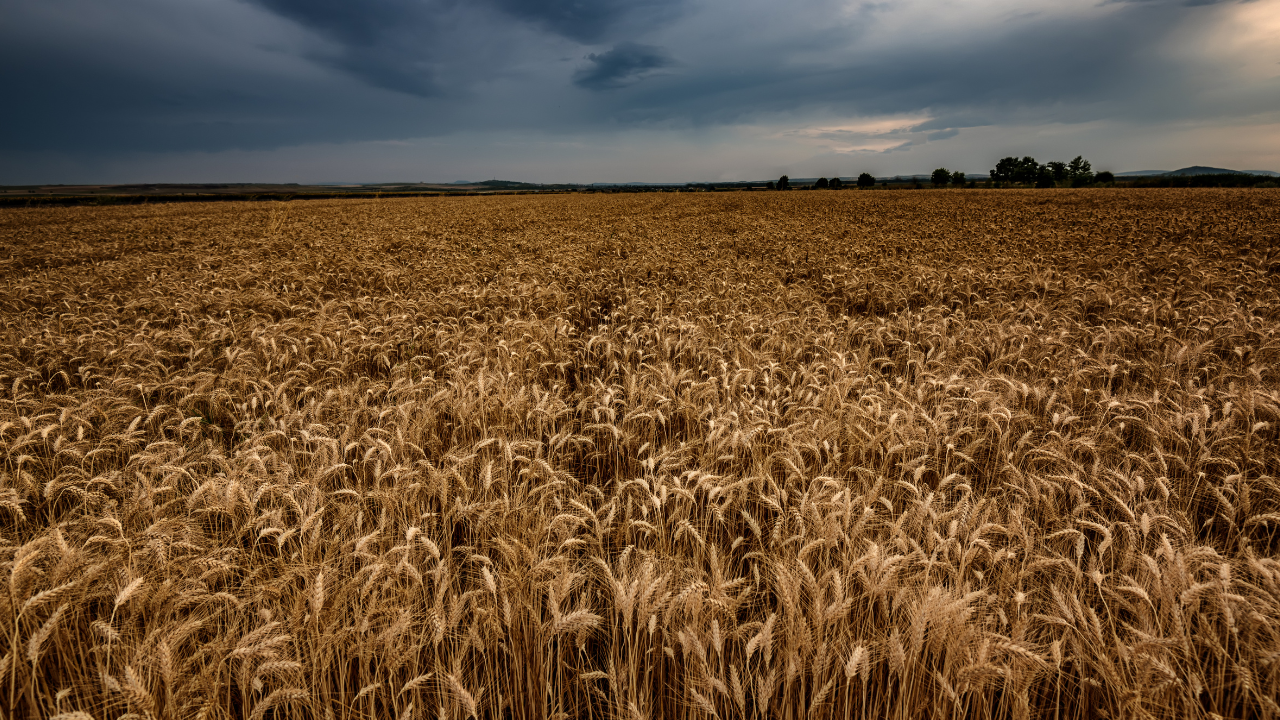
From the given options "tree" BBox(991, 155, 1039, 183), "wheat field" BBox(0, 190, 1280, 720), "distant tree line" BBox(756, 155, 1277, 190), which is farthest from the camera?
"tree" BBox(991, 155, 1039, 183)

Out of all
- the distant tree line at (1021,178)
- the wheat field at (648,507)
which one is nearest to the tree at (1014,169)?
the distant tree line at (1021,178)

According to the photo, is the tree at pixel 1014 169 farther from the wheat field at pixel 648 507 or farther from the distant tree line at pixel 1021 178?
the wheat field at pixel 648 507

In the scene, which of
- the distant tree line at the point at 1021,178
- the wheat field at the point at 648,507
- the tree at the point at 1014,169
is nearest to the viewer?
the wheat field at the point at 648,507

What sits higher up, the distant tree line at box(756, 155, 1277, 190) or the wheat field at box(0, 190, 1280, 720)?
the distant tree line at box(756, 155, 1277, 190)

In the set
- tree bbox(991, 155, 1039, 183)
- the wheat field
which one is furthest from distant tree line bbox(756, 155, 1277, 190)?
the wheat field

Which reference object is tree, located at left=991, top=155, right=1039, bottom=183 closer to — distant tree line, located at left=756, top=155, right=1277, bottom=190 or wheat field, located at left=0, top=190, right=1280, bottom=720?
distant tree line, located at left=756, top=155, right=1277, bottom=190

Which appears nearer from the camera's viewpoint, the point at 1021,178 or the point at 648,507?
the point at 648,507

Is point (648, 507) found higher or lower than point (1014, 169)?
lower

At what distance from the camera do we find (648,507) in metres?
2.72

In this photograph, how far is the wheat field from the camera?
1.84m

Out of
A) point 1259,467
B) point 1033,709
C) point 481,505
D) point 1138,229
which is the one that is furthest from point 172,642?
point 1138,229

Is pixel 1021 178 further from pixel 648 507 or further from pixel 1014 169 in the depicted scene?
pixel 648 507

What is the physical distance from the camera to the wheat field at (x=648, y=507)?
6.03 ft

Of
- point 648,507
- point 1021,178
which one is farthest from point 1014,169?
point 648,507
